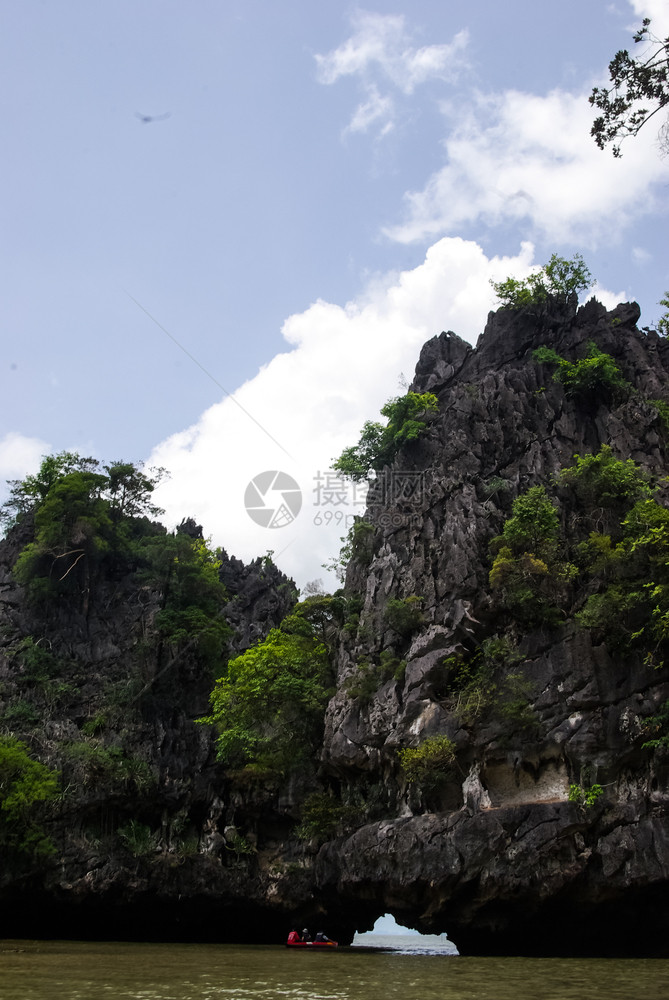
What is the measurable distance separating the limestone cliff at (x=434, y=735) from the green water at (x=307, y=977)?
7.63 ft

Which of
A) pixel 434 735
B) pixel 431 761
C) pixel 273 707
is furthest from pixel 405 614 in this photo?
pixel 273 707

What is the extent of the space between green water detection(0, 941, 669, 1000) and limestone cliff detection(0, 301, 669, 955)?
233 centimetres

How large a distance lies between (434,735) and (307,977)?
884 cm

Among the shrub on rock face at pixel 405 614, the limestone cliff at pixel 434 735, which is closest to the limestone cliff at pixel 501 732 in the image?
the limestone cliff at pixel 434 735

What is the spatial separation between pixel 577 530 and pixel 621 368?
912 cm

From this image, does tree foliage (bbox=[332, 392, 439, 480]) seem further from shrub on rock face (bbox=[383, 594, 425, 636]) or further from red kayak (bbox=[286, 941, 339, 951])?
red kayak (bbox=[286, 941, 339, 951])

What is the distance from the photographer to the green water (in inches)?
450

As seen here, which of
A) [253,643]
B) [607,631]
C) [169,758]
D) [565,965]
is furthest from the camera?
[253,643]

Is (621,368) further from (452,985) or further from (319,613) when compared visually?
(452,985)

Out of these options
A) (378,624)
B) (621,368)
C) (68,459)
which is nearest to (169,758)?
(378,624)

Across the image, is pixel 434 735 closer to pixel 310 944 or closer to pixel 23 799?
pixel 310 944

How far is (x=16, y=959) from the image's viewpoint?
17516 millimetres

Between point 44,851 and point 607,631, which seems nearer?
point 607,631

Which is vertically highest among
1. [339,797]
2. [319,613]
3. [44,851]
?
[319,613]
